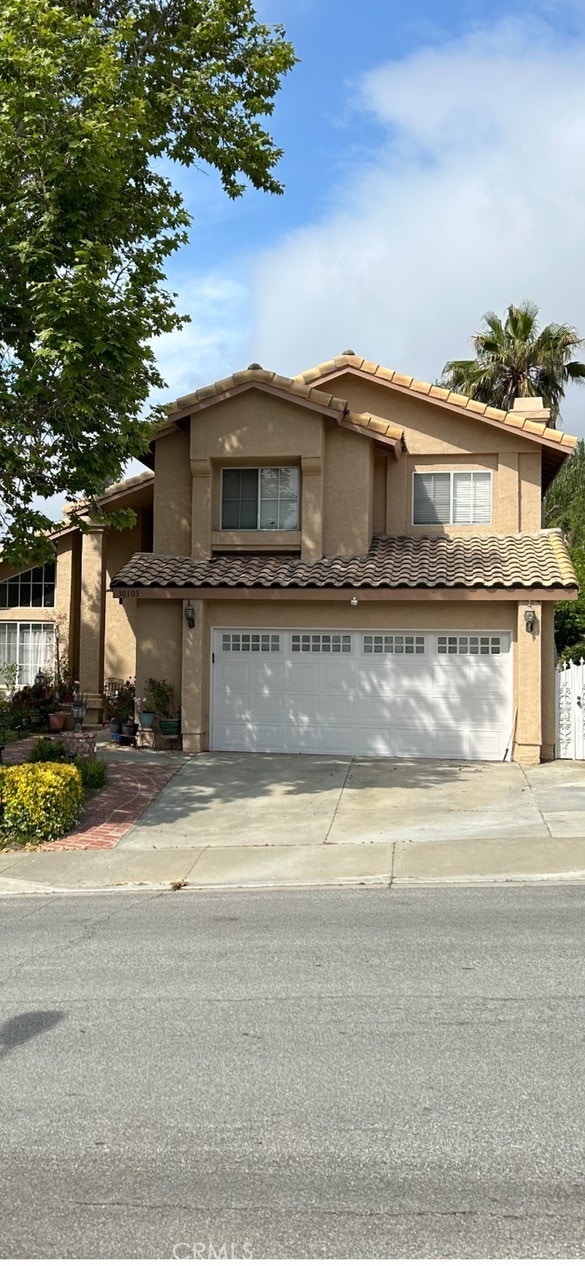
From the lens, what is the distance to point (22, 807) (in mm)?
11836

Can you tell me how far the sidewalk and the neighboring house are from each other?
19.2ft

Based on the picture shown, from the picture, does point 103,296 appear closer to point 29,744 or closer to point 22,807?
point 22,807

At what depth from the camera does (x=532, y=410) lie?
19062 millimetres

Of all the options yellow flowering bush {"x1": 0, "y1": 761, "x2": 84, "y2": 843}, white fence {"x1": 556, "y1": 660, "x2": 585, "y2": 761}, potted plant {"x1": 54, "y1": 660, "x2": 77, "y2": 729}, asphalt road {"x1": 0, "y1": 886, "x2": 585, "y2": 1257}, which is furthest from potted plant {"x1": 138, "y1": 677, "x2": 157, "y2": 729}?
asphalt road {"x1": 0, "y1": 886, "x2": 585, "y2": 1257}

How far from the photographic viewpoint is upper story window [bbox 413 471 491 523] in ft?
62.3

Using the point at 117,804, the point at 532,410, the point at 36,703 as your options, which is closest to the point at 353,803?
the point at 117,804

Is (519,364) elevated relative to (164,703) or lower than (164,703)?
elevated

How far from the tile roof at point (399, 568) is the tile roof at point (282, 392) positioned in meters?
2.25

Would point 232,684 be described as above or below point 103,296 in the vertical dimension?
below

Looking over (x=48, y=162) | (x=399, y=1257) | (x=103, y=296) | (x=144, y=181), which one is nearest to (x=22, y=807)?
(x=103, y=296)

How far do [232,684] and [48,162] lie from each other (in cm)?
920

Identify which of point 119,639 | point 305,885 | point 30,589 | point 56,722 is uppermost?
point 30,589

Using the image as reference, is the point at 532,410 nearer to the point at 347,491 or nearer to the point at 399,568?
the point at 347,491

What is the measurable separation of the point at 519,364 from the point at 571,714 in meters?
12.7
